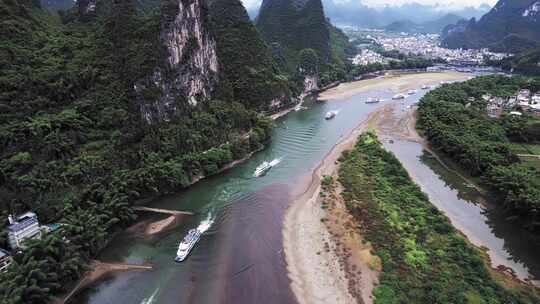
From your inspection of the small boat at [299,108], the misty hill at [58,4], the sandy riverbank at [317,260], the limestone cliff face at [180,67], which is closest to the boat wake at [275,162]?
the sandy riverbank at [317,260]

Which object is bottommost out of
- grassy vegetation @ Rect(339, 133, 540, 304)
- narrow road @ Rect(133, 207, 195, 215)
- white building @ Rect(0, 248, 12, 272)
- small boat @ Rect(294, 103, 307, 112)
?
grassy vegetation @ Rect(339, 133, 540, 304)

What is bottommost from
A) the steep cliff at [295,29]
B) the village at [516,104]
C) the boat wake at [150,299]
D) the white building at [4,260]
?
the boat wake at [150,299]

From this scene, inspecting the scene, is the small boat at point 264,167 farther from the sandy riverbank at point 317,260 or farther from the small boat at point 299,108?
the small boat at point 299,108

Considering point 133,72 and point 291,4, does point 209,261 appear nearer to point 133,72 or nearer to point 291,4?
point 133,72

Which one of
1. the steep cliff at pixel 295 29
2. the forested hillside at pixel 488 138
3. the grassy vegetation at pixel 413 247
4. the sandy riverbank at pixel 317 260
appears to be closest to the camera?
the grassy vegetation at pixel 413 247

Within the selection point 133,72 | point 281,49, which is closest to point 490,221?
point 133,72

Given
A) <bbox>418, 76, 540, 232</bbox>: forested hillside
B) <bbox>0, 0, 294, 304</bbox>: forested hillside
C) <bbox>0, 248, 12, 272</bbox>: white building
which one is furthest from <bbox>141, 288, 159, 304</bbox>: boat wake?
<bbox>418, 76, 540, 232</bbox>: forested hillside

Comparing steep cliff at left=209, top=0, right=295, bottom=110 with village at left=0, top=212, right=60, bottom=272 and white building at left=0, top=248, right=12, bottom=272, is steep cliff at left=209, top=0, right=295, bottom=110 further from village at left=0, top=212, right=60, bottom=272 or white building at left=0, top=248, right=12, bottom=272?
white building at left=0, top=248, right=12, bottom=272
